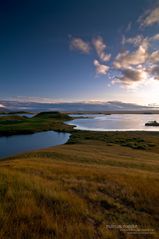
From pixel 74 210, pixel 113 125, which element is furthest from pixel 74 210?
pixel 113 125

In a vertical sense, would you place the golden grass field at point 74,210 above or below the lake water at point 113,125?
above

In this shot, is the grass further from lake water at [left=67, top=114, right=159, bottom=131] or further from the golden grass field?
lake water at [left=67, top=114, right=159, bottom=131]

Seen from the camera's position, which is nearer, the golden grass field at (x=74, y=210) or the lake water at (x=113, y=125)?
the golden grass field at (x=74, y=210)

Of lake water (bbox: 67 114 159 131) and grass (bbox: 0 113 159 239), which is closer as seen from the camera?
grass (bbox: 0 113 159 239)

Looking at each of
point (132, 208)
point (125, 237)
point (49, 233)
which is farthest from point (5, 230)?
point (132, 208)

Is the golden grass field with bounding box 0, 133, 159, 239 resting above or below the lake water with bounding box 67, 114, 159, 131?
above

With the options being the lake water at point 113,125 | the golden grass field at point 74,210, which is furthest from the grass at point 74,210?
the lake water at point 113,125

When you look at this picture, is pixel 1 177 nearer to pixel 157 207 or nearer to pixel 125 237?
pixel 125 237

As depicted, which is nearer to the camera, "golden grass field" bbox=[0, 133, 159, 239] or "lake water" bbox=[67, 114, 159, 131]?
"golden grass field" bbox=[0, 133, 159, 239]

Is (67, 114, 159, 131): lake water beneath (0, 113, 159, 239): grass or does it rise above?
beneath

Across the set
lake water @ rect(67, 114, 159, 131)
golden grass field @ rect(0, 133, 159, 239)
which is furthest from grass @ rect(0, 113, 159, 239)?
lake water @ rect(67, 114, 159, 131)

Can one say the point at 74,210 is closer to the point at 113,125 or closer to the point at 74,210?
the point at 74,210

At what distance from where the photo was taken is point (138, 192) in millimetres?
6445

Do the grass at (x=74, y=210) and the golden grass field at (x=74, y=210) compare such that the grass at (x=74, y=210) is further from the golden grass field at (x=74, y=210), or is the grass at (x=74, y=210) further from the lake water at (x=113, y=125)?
the lake water at (x=113, y=125)
